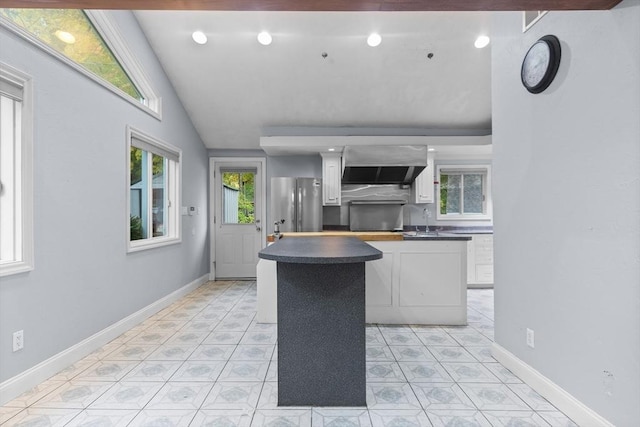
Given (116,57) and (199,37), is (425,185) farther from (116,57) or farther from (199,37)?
(116,57)

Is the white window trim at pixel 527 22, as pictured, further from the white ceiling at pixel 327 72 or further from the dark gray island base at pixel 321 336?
the dark gray island base at pixel 321 336

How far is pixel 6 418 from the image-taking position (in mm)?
1731

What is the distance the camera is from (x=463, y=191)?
5.52 meters

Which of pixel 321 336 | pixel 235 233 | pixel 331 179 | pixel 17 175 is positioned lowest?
pixel 321 336

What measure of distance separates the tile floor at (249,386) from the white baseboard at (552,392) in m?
0.05

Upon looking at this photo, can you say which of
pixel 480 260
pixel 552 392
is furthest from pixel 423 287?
pixel 480 260

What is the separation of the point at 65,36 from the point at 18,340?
227 cm

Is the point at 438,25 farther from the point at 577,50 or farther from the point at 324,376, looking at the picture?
the point at 324,376

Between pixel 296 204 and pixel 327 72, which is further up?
pixel 327 72

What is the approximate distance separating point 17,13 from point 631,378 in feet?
13.3

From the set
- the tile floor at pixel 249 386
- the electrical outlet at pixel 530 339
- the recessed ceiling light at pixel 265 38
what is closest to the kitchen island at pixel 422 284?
the tile floor at pixel 249 386

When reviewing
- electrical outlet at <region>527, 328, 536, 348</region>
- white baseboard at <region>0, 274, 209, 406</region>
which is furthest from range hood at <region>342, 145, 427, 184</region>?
white baseboard at <region>0, 274, 209, 406</region>

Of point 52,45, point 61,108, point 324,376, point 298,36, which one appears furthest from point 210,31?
point 324,376

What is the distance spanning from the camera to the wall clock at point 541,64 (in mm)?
1803
